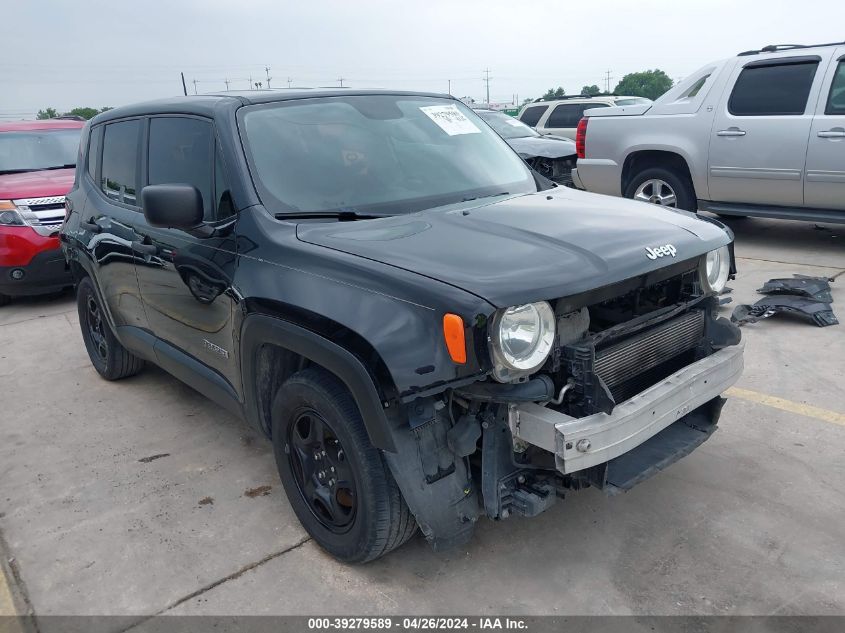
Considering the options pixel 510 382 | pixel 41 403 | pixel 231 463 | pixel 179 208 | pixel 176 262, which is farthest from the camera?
pixel 41 403

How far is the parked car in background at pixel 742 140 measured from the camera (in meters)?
6.90

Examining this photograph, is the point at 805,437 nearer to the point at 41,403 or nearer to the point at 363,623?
the point at 363,623

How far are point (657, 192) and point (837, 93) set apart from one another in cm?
200

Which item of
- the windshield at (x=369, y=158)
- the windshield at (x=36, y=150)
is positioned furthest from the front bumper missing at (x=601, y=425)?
the windshield at (x=36, y=150)

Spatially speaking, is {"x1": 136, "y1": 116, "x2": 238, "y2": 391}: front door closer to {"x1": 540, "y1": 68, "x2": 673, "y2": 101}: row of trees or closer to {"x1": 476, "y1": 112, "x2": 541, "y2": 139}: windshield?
{"x1": 476, "y1": 112, "x2": 541, "y2": 139}: windshield

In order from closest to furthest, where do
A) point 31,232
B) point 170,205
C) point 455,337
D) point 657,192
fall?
point 455,337 → point 170,205 → point 31,232 → point 657,192

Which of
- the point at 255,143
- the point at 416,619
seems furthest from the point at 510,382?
the point at 255,143

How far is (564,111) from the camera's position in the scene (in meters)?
15.1

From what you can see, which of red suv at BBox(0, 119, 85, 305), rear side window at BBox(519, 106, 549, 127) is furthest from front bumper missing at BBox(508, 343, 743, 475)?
rear side window at BBox(519, 106, 549, 127)

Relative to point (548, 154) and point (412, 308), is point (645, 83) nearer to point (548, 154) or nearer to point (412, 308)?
point (548, 154)

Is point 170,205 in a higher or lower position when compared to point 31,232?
higher

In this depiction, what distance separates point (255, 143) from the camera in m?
3.24

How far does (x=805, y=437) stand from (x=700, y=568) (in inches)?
52.4

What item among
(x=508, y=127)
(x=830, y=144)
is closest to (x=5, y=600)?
(x=830, y=144)
